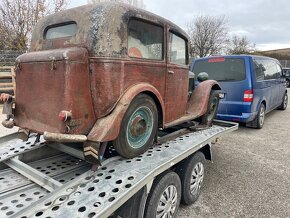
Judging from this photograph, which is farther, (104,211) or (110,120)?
(110,120)

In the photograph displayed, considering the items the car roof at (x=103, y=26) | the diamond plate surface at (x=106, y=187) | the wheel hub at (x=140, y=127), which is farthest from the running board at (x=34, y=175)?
the car roof at (x=103, y=26)

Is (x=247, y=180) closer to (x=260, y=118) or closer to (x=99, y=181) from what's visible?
(x=99, y=181)

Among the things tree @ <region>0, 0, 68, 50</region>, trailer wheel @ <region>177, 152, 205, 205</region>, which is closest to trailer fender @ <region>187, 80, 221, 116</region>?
trailer wheel @ <region>177, 152, 205, 205</region>

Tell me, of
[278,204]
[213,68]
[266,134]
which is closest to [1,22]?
[213,68]

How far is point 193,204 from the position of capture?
9.68ft

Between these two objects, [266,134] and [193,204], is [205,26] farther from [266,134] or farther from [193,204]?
[193,204]

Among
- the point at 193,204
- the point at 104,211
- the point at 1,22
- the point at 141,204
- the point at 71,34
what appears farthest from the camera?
the point at 1,22

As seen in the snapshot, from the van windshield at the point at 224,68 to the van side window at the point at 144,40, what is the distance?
3.58 metres

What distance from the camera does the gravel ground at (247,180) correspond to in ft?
9.36

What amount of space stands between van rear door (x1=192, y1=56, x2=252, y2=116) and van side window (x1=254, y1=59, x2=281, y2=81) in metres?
0.47

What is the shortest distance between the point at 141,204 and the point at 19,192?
1103mm

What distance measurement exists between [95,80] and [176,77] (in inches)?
52.6

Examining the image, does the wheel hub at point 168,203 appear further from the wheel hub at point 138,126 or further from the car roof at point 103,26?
the car roof at point 103,26

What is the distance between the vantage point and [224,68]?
19.9 ft
